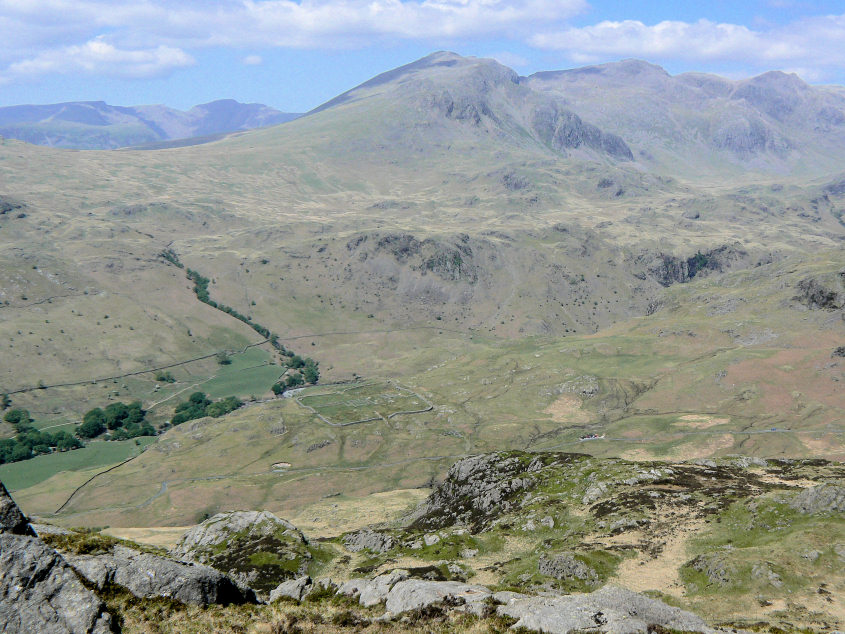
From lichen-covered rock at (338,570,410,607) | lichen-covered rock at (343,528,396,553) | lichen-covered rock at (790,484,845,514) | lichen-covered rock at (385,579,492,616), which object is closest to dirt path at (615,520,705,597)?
lichen-covered rock at (790,484,845,514)

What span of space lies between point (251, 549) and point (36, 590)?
7589cm

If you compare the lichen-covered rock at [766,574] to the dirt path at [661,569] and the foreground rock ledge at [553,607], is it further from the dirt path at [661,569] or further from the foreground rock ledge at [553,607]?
the foreground rock ledge at [553,607]

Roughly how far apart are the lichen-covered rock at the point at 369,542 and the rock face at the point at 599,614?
190 feet

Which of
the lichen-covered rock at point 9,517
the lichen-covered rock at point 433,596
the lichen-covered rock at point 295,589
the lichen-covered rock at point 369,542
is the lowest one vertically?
the lichen-covered rock at point 369,542

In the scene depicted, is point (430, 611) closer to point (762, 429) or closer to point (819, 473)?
point (819, 473)

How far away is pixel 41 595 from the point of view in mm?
26547

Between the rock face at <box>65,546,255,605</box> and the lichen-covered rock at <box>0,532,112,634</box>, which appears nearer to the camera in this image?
the lichen-covered rock at <box>0,532,112,634</box>

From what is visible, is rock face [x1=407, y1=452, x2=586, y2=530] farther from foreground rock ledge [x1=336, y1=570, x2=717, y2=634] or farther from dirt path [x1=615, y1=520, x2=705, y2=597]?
foreground rock ledge [x1=336, y1=570, x2=717, y2=634]

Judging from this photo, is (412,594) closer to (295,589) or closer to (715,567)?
(295,589)

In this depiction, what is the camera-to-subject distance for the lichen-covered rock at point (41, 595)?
84.6ft

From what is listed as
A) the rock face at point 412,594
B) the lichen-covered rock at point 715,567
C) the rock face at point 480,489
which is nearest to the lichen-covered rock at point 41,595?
the rock face at point 412,594

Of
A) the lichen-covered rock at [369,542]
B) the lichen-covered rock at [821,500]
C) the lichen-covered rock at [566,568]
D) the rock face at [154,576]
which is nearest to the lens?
the rock face at [154,576]

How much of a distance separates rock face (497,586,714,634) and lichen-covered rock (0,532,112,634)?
2519cm

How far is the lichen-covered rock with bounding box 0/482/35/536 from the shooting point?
2741cm
